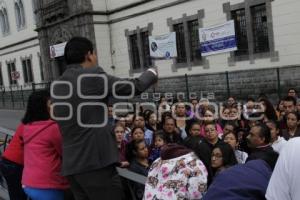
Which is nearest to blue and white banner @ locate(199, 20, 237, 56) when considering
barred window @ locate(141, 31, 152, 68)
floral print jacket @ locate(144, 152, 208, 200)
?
barred window @ locate(141, 31, 152, 68)

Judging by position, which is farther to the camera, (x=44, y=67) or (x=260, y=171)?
(x=44, y=67)

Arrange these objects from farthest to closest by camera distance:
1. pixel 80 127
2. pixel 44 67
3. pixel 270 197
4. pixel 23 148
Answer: pixel 44 67 < pixel 23 148 < pixel 80 127 < pixel 270 197

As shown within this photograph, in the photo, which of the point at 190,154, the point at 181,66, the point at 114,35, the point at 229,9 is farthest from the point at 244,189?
the point at 114,35

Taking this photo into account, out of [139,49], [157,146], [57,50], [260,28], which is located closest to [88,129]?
[157,146]

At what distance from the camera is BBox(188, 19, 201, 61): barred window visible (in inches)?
833

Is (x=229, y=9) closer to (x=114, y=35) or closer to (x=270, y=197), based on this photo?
(x=114, y=35)

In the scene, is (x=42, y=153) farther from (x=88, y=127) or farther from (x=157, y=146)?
(x=157, y=146)

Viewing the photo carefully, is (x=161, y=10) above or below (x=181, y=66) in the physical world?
Answer: above

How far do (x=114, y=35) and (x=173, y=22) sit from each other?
533 centimetres

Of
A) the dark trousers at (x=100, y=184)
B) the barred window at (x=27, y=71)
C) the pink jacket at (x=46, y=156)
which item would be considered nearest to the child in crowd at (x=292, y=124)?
the pink jacket at (x=46, y=156)

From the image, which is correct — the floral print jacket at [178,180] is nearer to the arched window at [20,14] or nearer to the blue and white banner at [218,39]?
the blue and white banner at [218,39]

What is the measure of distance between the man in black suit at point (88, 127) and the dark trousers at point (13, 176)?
4.15 feet

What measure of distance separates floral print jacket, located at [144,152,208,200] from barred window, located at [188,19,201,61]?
17776 millimetres

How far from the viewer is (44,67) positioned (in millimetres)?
32188
